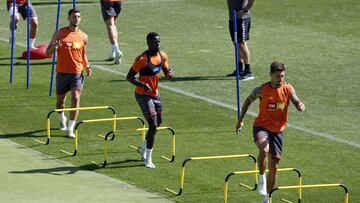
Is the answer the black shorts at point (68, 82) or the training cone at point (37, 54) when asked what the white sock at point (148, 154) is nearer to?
the black shorts at point (68, 82)

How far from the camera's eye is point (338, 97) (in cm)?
2786

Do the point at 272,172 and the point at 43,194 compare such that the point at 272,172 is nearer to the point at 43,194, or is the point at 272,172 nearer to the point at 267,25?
the point at 43,194

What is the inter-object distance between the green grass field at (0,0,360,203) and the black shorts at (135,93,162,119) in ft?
3.17

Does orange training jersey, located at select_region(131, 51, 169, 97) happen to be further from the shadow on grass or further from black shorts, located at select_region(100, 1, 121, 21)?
black shorts, located at select_region(100, 1, 121, 21)

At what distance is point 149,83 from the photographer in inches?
858

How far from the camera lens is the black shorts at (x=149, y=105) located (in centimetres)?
2159

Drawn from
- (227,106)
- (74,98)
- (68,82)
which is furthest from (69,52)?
(227,106)

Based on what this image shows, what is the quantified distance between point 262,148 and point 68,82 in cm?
615

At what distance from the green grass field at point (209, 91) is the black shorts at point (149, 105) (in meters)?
0.96

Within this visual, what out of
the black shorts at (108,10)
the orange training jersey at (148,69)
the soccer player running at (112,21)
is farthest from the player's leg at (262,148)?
the black shorts at (108,10)

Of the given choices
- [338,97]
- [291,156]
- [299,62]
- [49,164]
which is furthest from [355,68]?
[49,164]

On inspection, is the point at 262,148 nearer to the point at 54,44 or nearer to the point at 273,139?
the point at 273,139

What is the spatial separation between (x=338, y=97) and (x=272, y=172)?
8932mm

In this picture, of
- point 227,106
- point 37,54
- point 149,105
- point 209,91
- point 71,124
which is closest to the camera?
point 149,105
